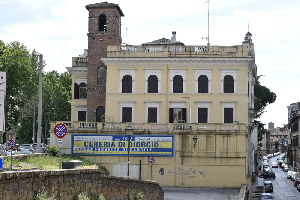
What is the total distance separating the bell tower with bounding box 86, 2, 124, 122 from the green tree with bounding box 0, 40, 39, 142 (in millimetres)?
6166

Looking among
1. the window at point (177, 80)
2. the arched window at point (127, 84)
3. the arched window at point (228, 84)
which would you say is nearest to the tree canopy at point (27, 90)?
the arched window at point (127, 84)

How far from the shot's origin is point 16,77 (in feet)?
181

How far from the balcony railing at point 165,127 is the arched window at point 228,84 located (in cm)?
622

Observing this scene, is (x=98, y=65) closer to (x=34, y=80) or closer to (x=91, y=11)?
(x=91, y=11)

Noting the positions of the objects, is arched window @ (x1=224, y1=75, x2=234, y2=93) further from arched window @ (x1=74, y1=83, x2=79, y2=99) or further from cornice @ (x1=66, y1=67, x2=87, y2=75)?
arched window @ (x1=74, y1=83, x2=79, y2=99)

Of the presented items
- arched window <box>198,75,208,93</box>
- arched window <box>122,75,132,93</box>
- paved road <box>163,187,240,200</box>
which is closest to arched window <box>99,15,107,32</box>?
arched window <box>122,75,132,93</box>

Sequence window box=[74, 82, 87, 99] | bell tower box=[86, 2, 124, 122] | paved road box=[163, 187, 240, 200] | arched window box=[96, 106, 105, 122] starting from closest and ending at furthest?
paved road box=[163, 187, 240, 200], bell tower box=[86, 2, 124, 122], arched window box=[96, 106, 105, 122], window box=[74, 82, 87, 99]

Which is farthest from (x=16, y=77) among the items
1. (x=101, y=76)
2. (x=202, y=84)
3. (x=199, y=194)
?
(x=199, y=194)

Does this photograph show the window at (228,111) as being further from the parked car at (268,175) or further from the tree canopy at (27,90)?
the parked car at (268,175)

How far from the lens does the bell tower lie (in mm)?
50344

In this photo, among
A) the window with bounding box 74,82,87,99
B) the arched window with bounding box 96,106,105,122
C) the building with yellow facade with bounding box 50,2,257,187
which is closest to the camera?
the building with yellow facade with bounding box 50,2,257,187

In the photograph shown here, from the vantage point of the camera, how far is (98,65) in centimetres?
5066

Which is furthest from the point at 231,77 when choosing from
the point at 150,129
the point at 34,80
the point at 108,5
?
the point at 34,80

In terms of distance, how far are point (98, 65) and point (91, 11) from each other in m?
5.04
